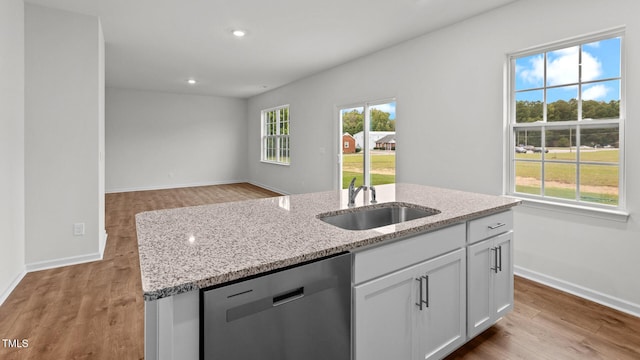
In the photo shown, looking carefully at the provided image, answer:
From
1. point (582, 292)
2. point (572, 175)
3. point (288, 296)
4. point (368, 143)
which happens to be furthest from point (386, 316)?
point (368, 143)

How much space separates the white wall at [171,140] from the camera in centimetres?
801

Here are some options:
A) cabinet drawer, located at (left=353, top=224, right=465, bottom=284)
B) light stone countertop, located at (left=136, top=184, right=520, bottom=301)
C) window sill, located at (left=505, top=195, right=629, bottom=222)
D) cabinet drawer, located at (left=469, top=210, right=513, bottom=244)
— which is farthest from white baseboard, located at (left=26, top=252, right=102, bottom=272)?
window sill, located at (left=505, top=195, right=629, bottom=222)

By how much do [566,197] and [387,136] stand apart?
8.07 ft

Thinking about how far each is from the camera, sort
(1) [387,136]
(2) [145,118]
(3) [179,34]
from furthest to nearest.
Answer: (2) [145,118], (1) [387,136], (3) [179,34]

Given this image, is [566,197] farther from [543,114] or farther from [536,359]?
[536,359]

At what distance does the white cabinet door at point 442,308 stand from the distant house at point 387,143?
10.1 feet

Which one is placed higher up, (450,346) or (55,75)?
(55,75)

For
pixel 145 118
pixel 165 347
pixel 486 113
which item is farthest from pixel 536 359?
pixel 145 118

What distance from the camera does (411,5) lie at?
318 centimetres

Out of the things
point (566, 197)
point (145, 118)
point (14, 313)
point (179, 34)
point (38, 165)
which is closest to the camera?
point (14, 313)

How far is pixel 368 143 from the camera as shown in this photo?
5164mm

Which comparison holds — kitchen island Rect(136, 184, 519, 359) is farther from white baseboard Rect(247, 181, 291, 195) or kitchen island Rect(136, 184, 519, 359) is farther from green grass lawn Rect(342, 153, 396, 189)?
white baseboard Rect(247, 181, 291, 195)

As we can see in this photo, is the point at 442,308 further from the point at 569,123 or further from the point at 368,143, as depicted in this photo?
the point at 368,143

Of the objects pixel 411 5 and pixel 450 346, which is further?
pixel 411 5
